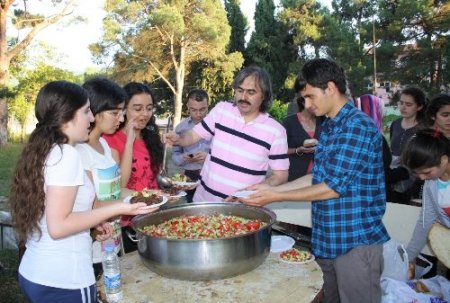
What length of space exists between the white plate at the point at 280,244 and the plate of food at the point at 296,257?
0.06 metres

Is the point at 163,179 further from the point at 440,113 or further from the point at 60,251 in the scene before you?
Answer: the point at 440,113

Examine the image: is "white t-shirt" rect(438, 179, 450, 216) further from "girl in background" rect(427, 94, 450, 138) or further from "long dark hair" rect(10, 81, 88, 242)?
"long dark hair" rect(10, 81, 88, 242)

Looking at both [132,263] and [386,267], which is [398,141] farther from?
[132,263]

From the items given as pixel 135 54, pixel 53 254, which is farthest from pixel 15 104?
A: pixel 53 254

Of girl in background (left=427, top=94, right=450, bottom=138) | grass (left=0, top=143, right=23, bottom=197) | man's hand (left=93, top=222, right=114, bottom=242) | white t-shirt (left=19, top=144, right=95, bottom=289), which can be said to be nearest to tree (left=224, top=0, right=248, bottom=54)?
grass (left=0, top=143, right=23, bottom=197)

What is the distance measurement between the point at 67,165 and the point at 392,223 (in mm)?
3017

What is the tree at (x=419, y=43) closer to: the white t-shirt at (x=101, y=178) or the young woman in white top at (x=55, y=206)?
the white t-shirt at (x=101, y=178)

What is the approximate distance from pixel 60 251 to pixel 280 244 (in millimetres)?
1214

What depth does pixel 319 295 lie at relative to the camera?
189 cm

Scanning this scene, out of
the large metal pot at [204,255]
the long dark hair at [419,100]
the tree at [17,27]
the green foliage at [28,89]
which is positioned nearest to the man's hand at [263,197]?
the large metal pot at [204,255]

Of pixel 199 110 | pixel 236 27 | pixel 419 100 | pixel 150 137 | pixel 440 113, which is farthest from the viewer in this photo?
pixel 236 27

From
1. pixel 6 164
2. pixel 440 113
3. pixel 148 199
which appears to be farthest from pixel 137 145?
pixel 6 164

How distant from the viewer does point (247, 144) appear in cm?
297

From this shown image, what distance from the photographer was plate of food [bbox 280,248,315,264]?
2.17 metres
